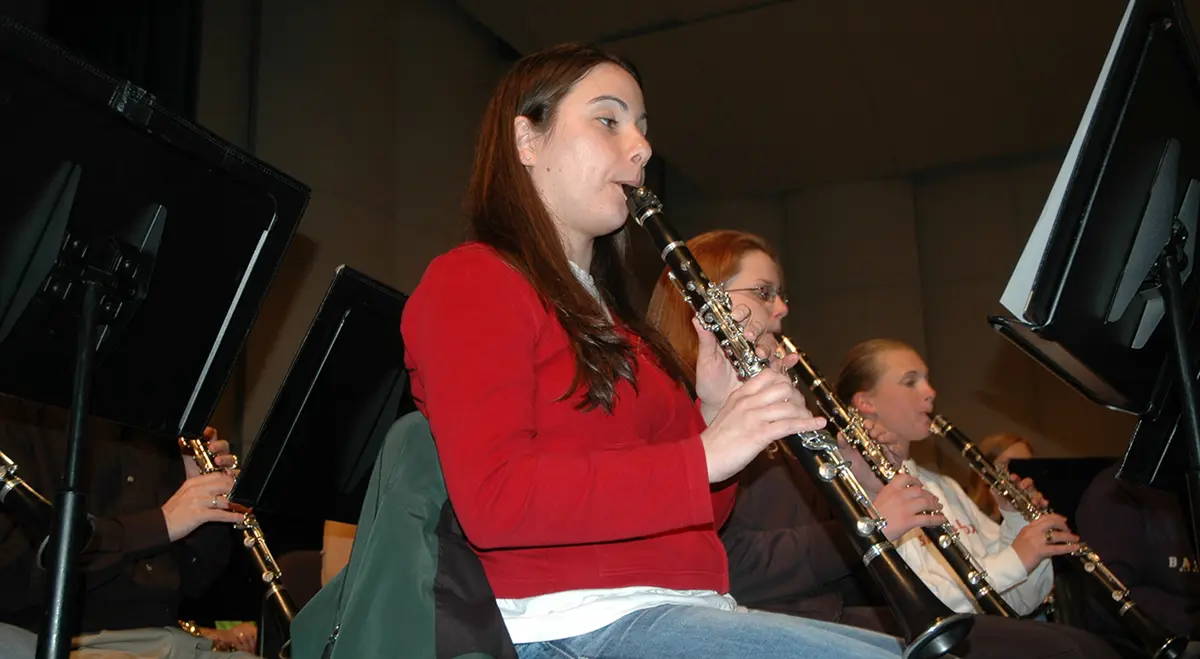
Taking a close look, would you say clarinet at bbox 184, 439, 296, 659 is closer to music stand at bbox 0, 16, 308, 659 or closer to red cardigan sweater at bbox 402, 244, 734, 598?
music stand at bbox 0, 16, 308, 659

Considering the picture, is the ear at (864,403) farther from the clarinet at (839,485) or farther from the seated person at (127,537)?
the seated person at (127,537)

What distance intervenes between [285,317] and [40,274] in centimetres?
310

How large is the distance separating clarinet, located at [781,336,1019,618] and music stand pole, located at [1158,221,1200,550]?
72 cm

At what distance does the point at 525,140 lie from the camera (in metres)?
1.77

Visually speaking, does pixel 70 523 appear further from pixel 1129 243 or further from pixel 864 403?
pixel 864 403

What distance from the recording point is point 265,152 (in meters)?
4.40

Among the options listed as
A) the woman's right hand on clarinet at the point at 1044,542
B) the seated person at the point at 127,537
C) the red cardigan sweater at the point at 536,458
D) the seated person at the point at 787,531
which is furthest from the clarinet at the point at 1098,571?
the seated person at the point at 127,537

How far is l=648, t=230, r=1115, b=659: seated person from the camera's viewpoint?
2.21 m

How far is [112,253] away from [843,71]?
210 inches

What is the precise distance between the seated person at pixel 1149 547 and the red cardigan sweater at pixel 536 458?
269cm

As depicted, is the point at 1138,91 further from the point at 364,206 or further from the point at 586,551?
the point at 364,206

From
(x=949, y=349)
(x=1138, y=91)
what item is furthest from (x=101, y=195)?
(x=949, y=349)

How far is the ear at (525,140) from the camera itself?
1766 mm

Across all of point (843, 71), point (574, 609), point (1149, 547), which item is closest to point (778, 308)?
point (574, 609)
